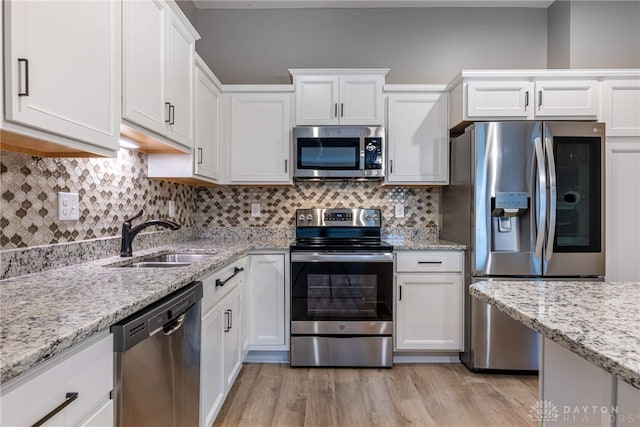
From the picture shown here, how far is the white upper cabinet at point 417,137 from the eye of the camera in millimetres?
2703

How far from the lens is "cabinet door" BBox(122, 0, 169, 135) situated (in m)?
1.37

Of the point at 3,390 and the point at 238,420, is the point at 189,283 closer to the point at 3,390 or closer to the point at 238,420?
the point at 3,390

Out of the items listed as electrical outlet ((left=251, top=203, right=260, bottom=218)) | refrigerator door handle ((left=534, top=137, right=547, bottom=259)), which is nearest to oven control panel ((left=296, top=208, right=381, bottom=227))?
electrical outlet ((left=251, top=203, right=260, bottom=218))

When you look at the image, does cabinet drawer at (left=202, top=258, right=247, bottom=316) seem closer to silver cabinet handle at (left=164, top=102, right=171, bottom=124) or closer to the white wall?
silver cabinet handle at (left=164, top=102, right=171, bottom=124)

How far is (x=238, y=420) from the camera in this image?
6.04 feet

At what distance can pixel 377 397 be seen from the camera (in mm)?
2072

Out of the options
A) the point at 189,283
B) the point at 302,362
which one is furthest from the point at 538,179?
the point at 189,283

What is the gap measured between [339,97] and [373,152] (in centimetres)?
51

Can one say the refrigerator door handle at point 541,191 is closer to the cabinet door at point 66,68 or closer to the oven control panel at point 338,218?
the oven control panel at point 338,218

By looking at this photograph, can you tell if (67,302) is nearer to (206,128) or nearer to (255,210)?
(206,128)

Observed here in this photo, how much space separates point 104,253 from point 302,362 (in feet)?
4.88

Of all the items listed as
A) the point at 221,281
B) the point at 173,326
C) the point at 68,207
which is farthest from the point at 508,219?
the point at 68,207

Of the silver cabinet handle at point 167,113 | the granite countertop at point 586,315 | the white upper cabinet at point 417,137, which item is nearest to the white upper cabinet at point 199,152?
the silver cabinet handle at point 167,113

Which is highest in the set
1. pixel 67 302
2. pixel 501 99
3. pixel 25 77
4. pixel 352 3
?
pixel 352 3
